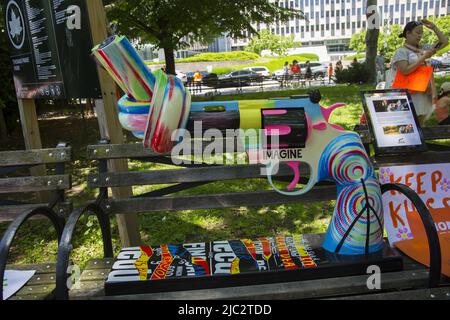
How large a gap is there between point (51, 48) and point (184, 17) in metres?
9.85

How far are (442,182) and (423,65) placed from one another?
1738 mm

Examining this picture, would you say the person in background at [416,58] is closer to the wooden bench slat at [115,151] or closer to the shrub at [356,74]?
the wooden bench slat at [115,151]

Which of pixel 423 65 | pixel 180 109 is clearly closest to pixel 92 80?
pixel 180 109

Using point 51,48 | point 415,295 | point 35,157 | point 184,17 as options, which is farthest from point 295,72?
point 415,295

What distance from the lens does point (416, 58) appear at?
12.7 ft

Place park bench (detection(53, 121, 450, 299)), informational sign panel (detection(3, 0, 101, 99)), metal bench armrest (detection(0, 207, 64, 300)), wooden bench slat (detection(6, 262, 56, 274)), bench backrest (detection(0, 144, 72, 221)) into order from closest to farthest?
metal bench armrest (detection(0, 207, 64, 300))
park bench (detection(53, 121, 450, 299))
wooden bench slat (detection(6, 262, 56, 274))
bench backrest (detection(0, 144, 72, 221))
informational sign panel (detection(3, 0, 101, 99))

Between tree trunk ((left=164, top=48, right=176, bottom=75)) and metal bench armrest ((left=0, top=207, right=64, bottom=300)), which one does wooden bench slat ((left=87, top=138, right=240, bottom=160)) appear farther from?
tree trunk ((left=164, top=48, right=176, bottom=75))

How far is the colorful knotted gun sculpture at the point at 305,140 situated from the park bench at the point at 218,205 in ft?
0.65

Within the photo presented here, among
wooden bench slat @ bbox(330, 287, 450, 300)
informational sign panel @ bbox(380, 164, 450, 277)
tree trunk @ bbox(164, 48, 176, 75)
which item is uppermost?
tree trunk @ bbox(164, 48, 176, 75)

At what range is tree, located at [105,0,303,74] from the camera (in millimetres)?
11922

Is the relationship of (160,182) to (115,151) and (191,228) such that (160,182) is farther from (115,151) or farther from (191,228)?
(191,228)

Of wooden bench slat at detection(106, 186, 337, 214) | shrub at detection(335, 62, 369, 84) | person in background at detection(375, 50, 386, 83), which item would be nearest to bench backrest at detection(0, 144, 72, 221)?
wooden bench slat at detection(106, 186, 337, 214)

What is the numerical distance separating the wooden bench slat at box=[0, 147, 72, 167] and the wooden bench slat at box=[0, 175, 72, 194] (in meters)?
0.10

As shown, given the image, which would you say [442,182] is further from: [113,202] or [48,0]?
[48,0]
